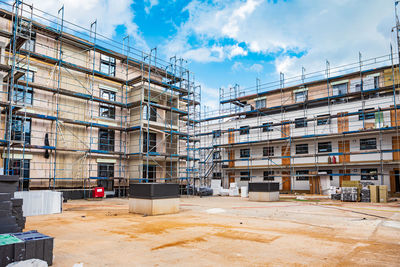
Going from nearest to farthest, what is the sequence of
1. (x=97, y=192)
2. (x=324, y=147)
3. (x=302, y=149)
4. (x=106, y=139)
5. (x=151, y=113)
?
(x=97, y=192)
(x=106, y=139)
(x=151, y=113)
(x=324, y=147)
(x=302, y=149)

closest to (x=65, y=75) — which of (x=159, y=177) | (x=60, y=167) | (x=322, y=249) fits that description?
(x=60, y=167)

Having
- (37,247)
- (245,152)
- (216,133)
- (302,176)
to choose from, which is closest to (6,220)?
(37,247)

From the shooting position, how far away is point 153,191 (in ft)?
41.5

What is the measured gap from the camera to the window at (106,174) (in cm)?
2335

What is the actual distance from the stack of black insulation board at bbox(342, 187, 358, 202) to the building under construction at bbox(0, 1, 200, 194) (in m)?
13.3

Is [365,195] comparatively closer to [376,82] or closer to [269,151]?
[269,151]

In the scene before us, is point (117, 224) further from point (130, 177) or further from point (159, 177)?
point (159, 177)

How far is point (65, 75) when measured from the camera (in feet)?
72.1

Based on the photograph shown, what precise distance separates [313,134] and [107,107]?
1947 cm

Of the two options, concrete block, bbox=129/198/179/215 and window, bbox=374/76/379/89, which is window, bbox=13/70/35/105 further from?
window, bbox=374/76/379/89

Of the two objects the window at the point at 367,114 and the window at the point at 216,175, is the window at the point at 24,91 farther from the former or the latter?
the window at the point at 367,114

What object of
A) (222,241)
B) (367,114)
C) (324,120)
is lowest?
(222,241)

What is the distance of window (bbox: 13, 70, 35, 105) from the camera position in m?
18.7

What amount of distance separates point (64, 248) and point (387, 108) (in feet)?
87.2
